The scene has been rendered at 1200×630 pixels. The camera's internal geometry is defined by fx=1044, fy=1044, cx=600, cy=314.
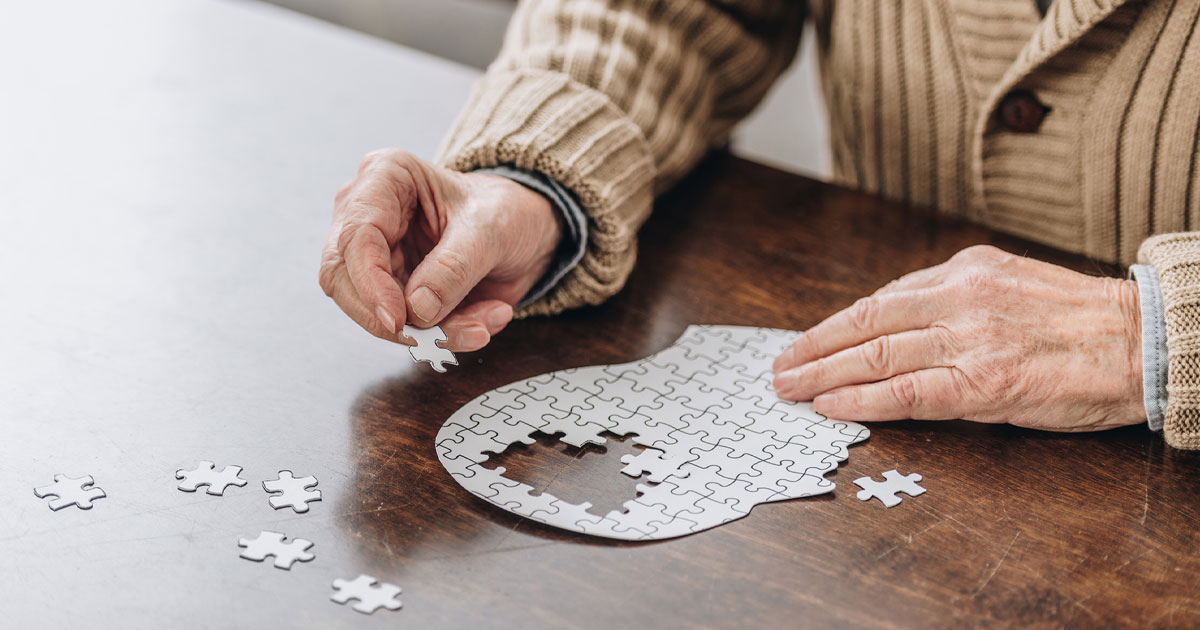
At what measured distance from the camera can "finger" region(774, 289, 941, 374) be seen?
110cm

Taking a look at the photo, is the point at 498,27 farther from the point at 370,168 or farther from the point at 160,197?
the point at 370,168

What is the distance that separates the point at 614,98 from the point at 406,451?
637mm

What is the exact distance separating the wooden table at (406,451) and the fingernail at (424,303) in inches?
3.7

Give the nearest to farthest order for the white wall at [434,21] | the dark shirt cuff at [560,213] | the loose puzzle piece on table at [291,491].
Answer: the loose puzzle piece on table at [291,491] < the dark shirt cuff at [560,213] < the white wall at [434,21]

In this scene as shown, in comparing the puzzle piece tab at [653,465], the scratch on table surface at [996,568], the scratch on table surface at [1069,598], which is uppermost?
the scratch on table surface at [1069,598]

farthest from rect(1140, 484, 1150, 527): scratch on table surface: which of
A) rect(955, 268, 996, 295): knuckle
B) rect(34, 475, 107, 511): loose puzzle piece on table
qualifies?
rect(34, 475, 107, 511): loose puzzle piece on table

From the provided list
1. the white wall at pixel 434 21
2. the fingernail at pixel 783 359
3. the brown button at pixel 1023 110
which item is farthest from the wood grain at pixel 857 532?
the white wall at pixel 434 21

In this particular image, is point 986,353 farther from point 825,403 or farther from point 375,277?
point 375,277

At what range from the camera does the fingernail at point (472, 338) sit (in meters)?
1.11

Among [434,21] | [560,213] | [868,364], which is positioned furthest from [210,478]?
[434,21]

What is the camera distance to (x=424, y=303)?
106 centimetres

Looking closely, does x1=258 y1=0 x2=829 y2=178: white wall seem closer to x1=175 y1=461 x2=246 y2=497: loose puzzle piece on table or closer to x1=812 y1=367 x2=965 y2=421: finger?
x1=812 y1=367 x2=965 y2=421: finger

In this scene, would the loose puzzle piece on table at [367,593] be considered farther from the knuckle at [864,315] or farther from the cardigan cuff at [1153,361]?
the cardigan cuff at [1153,361]

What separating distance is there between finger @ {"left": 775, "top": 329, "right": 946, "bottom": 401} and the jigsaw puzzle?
2 cm
